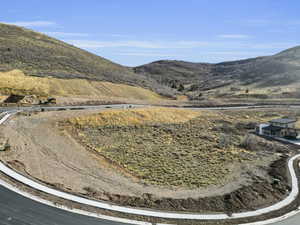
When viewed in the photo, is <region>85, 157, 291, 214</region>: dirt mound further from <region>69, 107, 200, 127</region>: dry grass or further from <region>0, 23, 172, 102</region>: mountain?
<region>0, 23, 172, 102</region>: mountain

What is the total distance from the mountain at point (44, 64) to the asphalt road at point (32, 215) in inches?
1559

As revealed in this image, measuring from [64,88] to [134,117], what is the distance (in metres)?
24.9

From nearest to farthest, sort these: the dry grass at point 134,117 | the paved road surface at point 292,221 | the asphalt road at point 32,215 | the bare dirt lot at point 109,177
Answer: the asphalt road at point 32,215 → the paved road surface at point 292,221 → the bare dirt lot at point 109,177 → the dry grass at point 134,117

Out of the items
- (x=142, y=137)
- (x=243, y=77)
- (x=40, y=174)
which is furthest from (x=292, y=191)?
(x=243, y=77)

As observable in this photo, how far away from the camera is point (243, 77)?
151m

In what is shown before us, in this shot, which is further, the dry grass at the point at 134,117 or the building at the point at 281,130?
the building at the point at 281,130

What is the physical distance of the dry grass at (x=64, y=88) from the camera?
5462 centimetres

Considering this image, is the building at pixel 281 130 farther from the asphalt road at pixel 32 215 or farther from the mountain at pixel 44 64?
the asphalt road at pixel 32 215

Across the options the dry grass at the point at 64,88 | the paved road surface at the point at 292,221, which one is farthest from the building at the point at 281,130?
the dry grass at the point at 64,88

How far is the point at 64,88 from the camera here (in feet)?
201

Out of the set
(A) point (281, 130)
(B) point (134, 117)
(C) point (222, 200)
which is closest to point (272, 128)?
(A) point (281, 130)

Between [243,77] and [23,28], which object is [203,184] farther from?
[243,77]

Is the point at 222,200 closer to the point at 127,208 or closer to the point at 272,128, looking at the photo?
the point at 127,208

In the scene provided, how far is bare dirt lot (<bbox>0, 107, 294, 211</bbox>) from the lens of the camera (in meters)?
20.6
